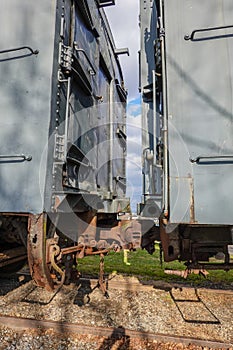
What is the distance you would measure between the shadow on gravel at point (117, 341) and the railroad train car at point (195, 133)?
99cm

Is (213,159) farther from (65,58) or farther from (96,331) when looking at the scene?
(96,331)

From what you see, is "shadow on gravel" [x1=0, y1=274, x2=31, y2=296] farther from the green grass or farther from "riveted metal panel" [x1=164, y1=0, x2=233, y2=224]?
"riveted metal panel" [x1=164, y1=0, x2=233, y2=224]

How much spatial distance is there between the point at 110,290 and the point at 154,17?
4.17 meters

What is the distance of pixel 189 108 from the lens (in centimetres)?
245

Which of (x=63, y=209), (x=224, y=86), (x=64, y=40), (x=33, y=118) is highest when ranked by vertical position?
(x=64, y=40)

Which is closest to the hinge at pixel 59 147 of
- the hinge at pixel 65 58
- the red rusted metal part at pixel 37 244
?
the red rusted metal part at pixel 37 244

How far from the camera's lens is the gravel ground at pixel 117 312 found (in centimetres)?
278

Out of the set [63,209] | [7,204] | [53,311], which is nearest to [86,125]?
[63,209]

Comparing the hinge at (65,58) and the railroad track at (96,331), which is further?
the hinge at (65,58)

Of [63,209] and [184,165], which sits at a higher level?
[184,165]

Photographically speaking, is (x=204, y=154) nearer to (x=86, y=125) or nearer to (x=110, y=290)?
(x=86, y=125)

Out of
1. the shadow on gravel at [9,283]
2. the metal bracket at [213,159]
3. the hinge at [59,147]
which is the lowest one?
the shadow on gravel at [9,283]

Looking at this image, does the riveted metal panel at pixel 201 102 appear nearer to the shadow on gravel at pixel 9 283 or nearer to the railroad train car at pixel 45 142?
the railroad train car at pixel 45 142

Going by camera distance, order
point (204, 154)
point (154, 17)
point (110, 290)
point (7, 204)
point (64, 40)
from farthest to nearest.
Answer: point (110, 290)
point (154, 17)
point (64, 40)
point (7, 204)
point (204, 154)
